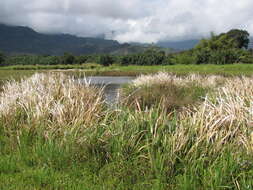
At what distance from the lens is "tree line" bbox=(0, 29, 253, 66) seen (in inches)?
2331

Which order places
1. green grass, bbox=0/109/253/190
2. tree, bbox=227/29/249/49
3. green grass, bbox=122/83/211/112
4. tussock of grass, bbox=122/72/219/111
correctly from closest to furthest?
1. green grass, bbox=0/109/253/190
2. green grass, bbox=122/83/211/112
3. tussock of grass, bbox=122/72/219/111
4. tree, bbox=227/29/249/49

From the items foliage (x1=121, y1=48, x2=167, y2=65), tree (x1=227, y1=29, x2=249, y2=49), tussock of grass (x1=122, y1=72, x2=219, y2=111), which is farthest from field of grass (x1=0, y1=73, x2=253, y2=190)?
tree (x1=227, y1=29, x2=249, y2=49)

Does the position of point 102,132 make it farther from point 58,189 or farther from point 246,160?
point 246,160

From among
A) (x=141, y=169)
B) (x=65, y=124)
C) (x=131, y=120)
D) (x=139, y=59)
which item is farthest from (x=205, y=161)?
(x=139, y=59)

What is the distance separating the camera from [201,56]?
60.8m

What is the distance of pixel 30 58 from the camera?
311ft

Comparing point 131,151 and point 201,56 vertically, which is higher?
point 201,56

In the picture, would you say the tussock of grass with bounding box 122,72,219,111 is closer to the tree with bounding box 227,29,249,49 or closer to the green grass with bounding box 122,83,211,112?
the green grass with bounding box 122,83,211,112

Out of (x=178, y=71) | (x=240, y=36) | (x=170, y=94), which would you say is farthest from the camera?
(x=240, y=36)

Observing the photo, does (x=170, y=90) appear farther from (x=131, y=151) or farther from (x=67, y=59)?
(x=67, y=59)

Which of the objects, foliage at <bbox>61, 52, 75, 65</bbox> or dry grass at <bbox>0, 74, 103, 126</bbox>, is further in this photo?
foliage at <bbox>61, 52, 75, 65</bbox>

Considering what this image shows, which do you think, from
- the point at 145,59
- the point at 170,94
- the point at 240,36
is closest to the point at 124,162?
the point at 170,94

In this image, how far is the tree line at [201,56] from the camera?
194ft

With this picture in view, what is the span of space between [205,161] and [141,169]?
2.76 feet
